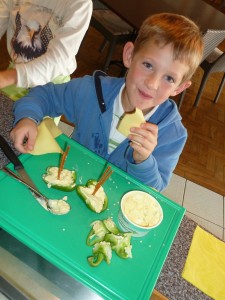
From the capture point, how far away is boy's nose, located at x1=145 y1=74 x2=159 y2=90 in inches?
33.7

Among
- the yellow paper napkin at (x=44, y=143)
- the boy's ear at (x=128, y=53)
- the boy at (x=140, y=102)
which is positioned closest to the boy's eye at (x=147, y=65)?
the boy at (x=140, y=102)

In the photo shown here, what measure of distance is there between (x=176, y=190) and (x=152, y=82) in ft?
4.98

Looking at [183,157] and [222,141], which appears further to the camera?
[222,141]

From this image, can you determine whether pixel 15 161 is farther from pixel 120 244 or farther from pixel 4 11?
pixel 4 11

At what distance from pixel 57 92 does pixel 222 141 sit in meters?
2.46

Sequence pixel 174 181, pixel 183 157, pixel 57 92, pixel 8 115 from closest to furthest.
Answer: pixel 8 115 → pixel 57 92 → pixel 174 181 → pixel 183 157

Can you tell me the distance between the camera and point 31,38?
1188 millimetres

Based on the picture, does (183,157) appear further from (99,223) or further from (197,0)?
(99,223)

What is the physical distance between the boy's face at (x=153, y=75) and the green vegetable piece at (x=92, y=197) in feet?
1.05

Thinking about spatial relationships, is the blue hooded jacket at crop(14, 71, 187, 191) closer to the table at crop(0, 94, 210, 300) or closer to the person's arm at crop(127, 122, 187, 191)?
the person's arm at crop(127, 122, 187, 191)

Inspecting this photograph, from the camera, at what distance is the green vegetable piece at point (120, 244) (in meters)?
0.63

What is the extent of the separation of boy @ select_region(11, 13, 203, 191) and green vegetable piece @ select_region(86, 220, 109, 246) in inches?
8.9

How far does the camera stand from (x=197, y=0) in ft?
10.1

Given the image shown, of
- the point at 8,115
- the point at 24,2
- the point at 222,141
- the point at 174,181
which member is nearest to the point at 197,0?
the point at 222,141
